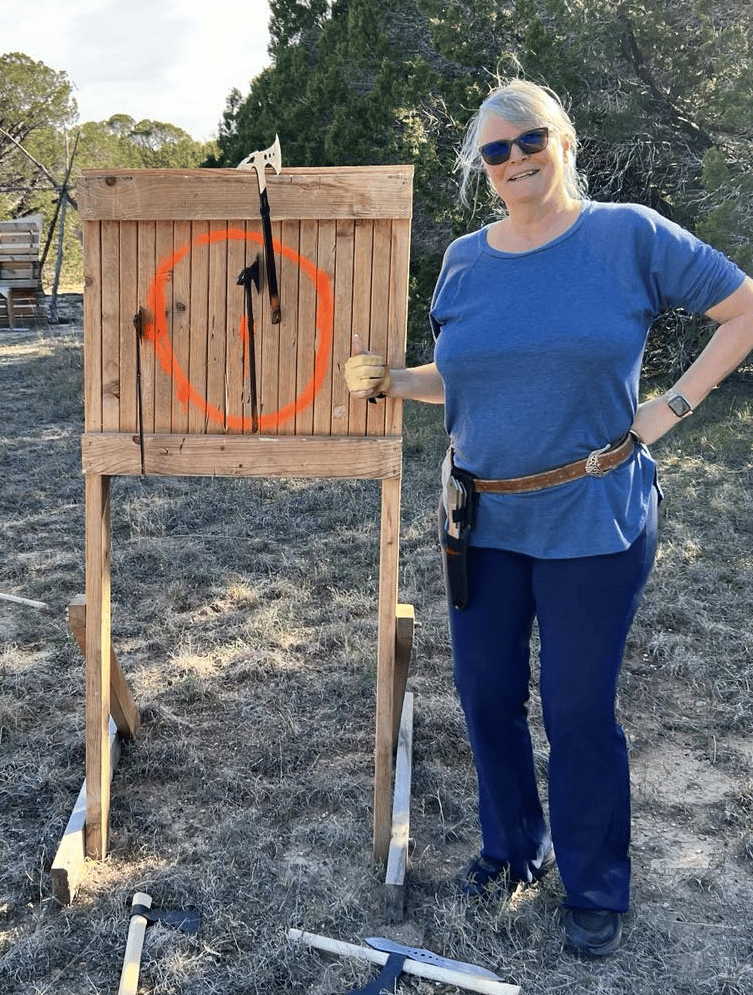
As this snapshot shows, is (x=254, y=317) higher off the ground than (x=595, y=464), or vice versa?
(x=254, y=317)

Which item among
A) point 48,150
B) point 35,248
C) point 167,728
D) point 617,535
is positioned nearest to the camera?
point 617,535

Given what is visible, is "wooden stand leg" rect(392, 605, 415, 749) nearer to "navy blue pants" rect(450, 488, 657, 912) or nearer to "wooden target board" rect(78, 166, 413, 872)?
"wooden target board" rect(78, 166, 413, 872)

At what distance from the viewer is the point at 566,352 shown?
186 centimetres

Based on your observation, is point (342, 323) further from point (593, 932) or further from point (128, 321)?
point (593, 932)

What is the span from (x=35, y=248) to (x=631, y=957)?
616 inches

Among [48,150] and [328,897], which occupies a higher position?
[48,150]

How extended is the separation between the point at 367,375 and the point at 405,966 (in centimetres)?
137

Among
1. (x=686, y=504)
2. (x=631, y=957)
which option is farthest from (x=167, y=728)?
(x=686, y=504)

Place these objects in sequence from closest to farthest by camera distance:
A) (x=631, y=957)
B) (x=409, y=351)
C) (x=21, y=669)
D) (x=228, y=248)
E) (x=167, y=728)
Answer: (x=631, y=957) → (x=228, y=248) → (x=167, y=728) → (x=21, y=669) → (x=409, y=351)

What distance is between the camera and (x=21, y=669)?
3656 millimetres

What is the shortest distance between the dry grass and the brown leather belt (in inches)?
42.1

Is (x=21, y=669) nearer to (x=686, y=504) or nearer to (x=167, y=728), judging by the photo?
(x=167, y=728)

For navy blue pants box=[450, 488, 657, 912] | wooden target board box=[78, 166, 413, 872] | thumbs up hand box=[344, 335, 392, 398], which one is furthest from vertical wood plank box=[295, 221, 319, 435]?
navy blue pants box=[450, 488, 657, 912]

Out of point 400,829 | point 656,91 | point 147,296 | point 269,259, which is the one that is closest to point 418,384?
point 269,259
